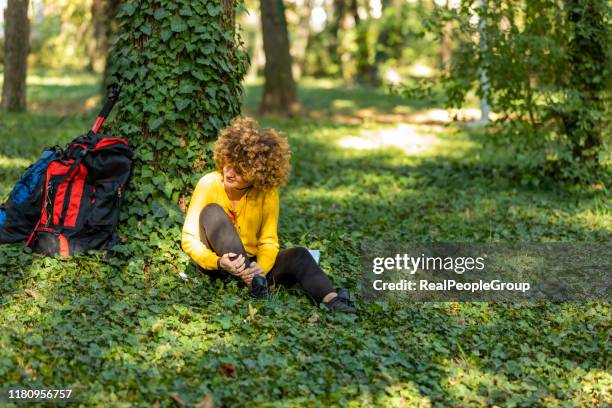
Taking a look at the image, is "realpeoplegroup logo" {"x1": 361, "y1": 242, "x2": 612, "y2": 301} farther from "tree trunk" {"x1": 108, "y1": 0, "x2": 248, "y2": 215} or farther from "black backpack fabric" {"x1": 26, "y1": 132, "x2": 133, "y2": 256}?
"black backpack fabric" {"x1": 26, "y1": 132, "x2": 133, "y2": 256}

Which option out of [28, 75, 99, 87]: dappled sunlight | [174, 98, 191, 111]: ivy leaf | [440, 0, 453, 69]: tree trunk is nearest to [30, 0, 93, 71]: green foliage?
[28, 75, 99, 87]: dappled sunlight

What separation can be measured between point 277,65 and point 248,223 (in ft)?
40.1

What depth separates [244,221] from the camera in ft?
18.7

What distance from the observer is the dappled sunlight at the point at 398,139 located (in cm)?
1445

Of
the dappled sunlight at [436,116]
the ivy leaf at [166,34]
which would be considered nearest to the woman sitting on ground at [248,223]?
the ivy leaf at [166,34]

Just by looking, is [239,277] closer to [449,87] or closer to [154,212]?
[154,212]

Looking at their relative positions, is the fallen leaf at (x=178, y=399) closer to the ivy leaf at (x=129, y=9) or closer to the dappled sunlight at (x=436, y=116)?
the ivy leaf at (x=129, y=9)

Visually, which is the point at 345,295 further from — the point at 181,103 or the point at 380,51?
the point at 380,51

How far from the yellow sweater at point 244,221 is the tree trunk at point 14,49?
1041 cm

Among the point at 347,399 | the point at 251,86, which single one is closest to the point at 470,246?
the point at 347,399

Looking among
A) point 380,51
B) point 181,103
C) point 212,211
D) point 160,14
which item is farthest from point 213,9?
point 380,51

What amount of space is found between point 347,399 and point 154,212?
2621 mm

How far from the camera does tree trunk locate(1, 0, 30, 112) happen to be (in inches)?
573

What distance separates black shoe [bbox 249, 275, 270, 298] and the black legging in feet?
0.57
